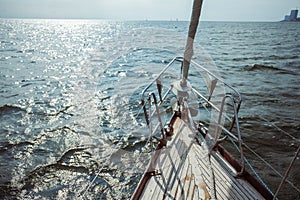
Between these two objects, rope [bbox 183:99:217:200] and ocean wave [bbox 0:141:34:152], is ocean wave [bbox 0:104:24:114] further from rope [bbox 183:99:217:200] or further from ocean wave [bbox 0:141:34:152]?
rope [bbox 183:99:217:200]

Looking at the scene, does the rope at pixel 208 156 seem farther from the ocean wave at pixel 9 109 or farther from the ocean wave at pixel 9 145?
the ocean wave at pixel 9 109

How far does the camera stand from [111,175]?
4.61 meters

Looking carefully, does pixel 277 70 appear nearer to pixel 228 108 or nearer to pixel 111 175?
pixel 228 108

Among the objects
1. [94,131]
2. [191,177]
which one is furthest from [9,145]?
[191,177]

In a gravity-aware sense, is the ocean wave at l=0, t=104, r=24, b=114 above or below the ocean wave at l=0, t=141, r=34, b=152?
above

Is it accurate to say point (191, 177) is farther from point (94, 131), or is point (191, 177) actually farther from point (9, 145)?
point (9, 145)

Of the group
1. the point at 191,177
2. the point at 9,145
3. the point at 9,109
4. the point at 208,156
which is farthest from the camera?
the point at 9,109

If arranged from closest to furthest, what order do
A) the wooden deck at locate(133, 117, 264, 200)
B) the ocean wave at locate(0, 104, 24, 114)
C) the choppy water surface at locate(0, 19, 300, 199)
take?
the wooden deck at locate(133, 117, 264, 200) → the choppy water surface at locate(0, 19, 300, 199) → the ocean wave at locate(0, 104, 24, 114)

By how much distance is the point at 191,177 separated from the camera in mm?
2883

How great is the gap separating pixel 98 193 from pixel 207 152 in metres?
2.36

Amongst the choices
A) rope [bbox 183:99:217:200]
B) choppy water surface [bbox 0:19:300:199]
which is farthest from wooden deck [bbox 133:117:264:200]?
choppy water surface [bbox 0:19:300:199]

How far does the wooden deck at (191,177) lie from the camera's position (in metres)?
2.61

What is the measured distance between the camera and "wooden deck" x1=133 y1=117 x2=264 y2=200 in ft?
8.55

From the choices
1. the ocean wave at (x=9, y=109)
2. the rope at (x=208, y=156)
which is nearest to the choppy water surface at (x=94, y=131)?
the ocean wave at (x=9, y=109)
